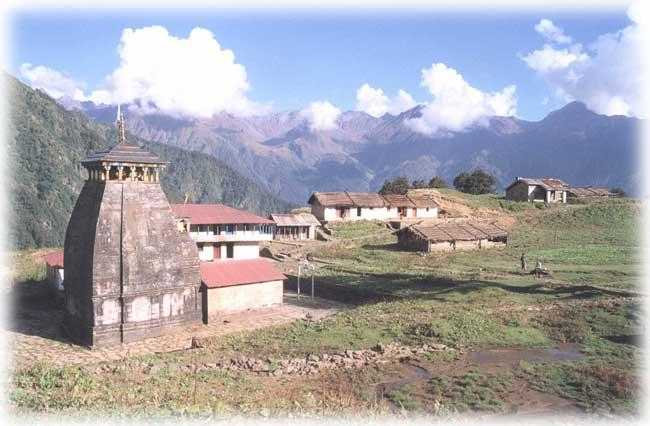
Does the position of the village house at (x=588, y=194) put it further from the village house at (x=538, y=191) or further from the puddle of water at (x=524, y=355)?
the puddle of water at (x=524, y=355)

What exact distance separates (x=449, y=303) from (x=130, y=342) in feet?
65.7

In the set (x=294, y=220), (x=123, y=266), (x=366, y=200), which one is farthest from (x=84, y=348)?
(x=366, y=200)

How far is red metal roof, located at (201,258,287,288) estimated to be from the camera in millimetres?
36031

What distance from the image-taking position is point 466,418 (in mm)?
19500

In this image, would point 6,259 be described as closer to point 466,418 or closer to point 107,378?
point 107,378

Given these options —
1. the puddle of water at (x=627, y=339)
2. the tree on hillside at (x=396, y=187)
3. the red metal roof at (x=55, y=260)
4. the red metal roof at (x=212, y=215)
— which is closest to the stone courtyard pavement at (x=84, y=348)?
the red metal roof at (x=55, y=260)

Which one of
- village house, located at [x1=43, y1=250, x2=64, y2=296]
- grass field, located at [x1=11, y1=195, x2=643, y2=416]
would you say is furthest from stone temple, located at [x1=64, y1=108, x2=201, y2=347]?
village house, located at [x1=43, y1=250, x2=64, y2=296]

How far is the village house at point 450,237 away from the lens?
60.0 metres

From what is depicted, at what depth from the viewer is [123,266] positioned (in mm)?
30234

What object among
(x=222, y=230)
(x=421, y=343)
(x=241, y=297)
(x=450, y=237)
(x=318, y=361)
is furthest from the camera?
(x=450, y=237)

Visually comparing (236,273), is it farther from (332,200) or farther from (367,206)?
(367,206)

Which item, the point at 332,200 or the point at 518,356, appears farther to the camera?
the point at 332,200

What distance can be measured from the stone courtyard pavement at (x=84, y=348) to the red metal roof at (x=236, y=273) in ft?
6.78

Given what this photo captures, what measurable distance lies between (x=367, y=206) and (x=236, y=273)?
4021cm
